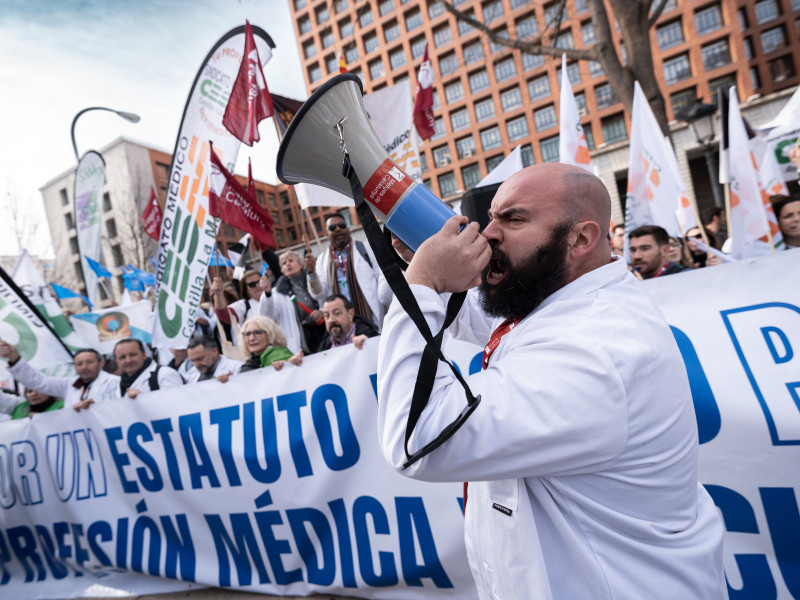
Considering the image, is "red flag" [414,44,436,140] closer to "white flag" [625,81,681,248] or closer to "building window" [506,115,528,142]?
Result: "white flag" [625,81,681,248]

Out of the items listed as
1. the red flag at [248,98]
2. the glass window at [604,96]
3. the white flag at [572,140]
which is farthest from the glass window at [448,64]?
the red flag at [248,98]

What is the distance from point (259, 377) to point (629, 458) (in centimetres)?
238

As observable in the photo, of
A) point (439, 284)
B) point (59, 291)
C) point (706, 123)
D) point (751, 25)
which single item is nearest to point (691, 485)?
point (439, 284)

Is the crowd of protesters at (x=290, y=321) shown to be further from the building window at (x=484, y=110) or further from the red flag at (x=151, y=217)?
the building window at (x=484, y=110)

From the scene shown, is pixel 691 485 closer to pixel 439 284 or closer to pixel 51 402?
pixel 439 284

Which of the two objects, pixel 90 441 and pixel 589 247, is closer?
pixel 589 247

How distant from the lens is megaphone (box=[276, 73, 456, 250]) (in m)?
1.19

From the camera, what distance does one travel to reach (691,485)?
3.63 ft

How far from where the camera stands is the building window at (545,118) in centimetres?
3491

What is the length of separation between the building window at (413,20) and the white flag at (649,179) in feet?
125

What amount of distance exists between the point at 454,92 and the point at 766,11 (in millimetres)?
19213

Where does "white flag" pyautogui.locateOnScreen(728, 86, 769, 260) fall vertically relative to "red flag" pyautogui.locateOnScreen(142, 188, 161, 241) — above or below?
below

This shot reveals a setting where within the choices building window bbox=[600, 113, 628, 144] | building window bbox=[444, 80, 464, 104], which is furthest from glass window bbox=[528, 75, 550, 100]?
building window bbox=[444, 80, 464, 104]

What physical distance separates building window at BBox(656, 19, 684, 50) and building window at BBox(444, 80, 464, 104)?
13139 millimetres
